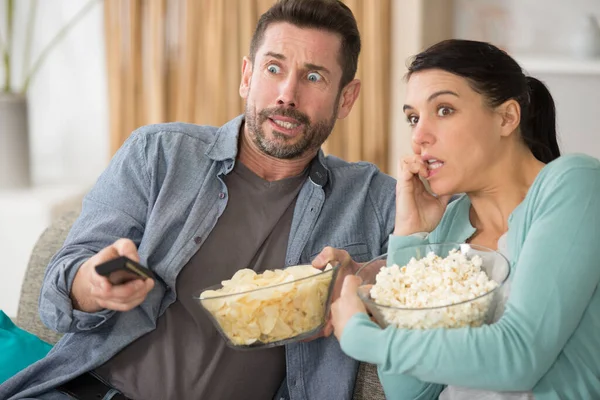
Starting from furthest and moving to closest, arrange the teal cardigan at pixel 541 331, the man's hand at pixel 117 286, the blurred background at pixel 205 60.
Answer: the blurred background at pixel 205 60
the man's hand at pixel 117 286
the teal cardigan at pixel 541 331

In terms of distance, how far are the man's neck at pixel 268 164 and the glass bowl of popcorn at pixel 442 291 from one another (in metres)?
0.59

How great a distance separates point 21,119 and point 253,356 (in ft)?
6.08

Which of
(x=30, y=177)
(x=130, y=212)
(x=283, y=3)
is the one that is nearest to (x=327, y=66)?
(x=283, y=3)

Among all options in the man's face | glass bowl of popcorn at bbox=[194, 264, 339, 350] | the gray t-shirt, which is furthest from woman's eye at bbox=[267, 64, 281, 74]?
glass bowl of popcorn at bbox=[194, 264, 339, 350]

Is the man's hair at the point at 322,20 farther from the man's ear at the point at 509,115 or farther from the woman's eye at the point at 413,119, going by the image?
the man's ear at the point at 509,115

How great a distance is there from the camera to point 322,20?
1955 mm

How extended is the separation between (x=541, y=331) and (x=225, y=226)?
0.82m

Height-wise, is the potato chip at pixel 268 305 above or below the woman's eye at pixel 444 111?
below

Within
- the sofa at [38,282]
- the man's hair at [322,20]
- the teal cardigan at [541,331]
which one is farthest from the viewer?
the sofa at [38,282]

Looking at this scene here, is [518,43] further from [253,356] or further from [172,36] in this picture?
[253,356]

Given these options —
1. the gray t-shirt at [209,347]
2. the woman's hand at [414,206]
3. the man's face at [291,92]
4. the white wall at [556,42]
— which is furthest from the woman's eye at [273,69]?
the white wall at [556,42]

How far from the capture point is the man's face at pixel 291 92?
191 cm

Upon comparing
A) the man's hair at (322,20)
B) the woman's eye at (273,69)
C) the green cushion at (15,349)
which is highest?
the man's hair at (322,20)

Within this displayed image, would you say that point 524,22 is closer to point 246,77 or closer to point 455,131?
point 246,77
